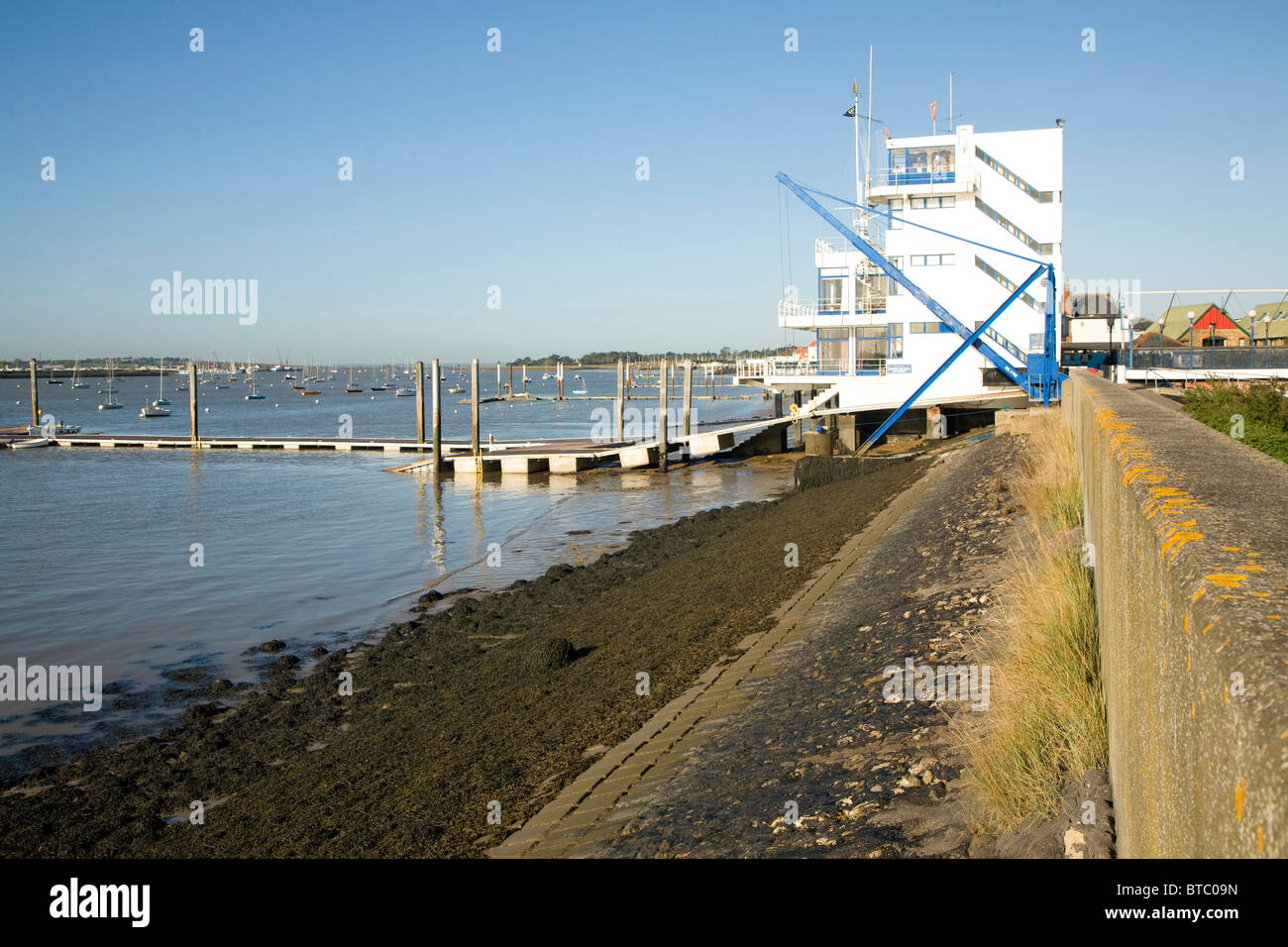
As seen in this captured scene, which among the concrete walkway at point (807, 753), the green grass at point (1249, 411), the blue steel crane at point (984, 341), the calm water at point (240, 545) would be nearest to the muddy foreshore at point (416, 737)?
the concrete walkway at point (807, 753)

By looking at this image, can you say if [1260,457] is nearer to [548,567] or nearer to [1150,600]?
[1150,600]

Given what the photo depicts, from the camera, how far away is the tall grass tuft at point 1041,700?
5.29 m

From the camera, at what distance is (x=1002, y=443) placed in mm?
25203

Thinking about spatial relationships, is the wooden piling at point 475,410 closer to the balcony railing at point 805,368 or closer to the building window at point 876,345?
the balcony railing at point 805,368

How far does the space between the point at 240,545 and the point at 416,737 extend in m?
19.2

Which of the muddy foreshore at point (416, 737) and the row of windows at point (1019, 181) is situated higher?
the row of windows at point (1019, 181)

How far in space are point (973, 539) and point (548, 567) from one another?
11.0 metres

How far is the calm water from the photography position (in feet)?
54.5

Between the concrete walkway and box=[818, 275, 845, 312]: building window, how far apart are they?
36.9 metres

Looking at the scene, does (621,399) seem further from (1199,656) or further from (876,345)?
(1199,656)

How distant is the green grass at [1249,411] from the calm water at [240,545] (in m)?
13.5
